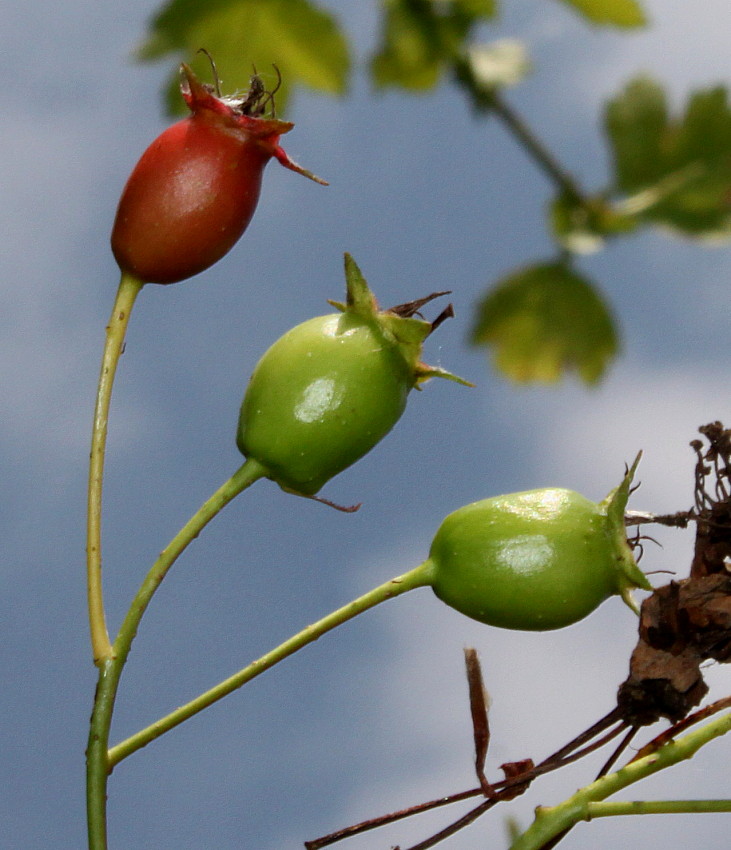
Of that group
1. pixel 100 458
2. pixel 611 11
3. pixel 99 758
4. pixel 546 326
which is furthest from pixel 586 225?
pixel 99 758

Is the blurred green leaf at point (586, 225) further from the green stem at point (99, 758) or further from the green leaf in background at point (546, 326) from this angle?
the green stem at point (99, 758)

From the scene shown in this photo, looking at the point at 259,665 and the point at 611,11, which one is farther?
the point at 611,11

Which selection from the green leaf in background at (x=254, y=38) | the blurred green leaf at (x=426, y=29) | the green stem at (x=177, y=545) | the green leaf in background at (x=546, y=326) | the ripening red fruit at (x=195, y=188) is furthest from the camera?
the green leaf in background at (x=546, y=326)

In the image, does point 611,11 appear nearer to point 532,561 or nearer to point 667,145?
point 667,145

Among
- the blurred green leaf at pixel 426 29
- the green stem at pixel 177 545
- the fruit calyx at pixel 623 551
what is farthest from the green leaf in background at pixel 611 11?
the green stem at pixel 177 545

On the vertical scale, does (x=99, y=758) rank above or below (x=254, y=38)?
below

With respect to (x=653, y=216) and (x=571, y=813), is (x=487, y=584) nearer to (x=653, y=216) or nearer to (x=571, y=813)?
(x=571, y=813)

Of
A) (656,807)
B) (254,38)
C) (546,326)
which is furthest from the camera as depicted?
(546,326)
